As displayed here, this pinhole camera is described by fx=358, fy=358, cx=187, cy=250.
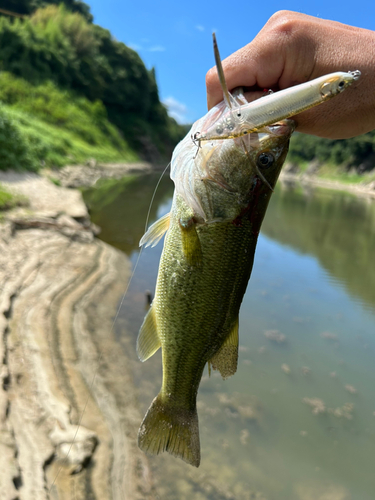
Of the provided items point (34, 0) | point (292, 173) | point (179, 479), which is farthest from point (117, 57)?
point (179, 479)

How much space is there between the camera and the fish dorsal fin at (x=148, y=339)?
83.6 inches

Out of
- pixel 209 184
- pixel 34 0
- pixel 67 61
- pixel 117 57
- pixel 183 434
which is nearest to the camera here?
pixel 209 184

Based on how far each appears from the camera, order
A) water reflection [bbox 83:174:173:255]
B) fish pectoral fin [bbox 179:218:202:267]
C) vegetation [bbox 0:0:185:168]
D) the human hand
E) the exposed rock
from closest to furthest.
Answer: the human hand → fish pectoral fin [bbox 179:218:202:267] → the exposed rock → water reflection [bbox 83:174:173:255] → vegetation [bbox 0:0:185:168]

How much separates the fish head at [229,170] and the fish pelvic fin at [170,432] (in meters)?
1.19

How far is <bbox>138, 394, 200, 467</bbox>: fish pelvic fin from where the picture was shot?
210 centimetres

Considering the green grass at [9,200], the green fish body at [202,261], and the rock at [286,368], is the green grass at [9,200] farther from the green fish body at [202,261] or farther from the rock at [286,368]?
the green fish body at [202,261]

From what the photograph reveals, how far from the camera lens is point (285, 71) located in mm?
1628

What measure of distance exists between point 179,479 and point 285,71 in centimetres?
414

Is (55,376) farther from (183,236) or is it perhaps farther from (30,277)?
(183,236)

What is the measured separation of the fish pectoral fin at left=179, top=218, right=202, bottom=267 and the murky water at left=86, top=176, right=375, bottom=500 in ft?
10.6

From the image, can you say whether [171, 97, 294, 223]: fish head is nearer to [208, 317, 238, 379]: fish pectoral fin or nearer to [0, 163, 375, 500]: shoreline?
[208, 317, 238, 379]: fish pectoral fin

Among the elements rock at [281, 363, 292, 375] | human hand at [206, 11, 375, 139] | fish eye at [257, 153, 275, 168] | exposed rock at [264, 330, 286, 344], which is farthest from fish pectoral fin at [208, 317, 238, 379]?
exposed rock at [264, 330, 286, 344]

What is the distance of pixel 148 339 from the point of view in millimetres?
2141

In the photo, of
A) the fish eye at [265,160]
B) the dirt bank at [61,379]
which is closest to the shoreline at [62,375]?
the dirt bank at [61,379]
